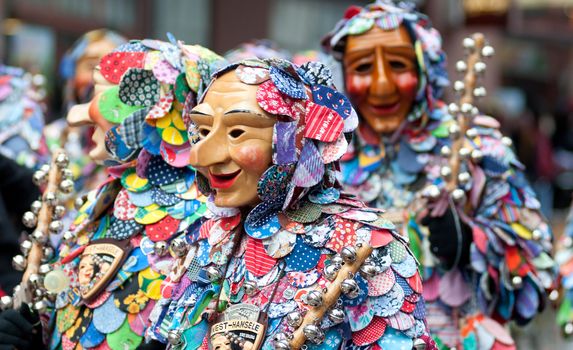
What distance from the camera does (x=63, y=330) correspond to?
382 cm

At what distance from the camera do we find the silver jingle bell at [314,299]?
9.64 ft

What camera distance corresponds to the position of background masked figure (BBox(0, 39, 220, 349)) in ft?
12.3

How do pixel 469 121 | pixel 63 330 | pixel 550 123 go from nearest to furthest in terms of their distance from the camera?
pixel 63 330, pixel 469 121, pixel 550 123

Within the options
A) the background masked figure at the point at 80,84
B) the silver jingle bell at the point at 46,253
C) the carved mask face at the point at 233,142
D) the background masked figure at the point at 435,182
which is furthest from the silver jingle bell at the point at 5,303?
the background masked figure at the point at 80,84

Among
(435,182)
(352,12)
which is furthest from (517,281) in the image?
(352,12)

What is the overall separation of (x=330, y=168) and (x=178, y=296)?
0.63 meters

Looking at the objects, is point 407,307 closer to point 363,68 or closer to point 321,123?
point 321,123

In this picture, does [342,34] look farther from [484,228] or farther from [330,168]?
[330,168]

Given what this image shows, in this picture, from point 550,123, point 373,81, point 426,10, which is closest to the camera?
point 373,81

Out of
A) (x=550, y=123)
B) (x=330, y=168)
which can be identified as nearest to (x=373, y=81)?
(x=330, y=168)

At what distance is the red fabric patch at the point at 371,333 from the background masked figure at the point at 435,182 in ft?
4.21

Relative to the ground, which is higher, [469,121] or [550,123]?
→ [469,121]

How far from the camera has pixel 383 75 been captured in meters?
4.64

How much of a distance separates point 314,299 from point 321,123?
54 cm
